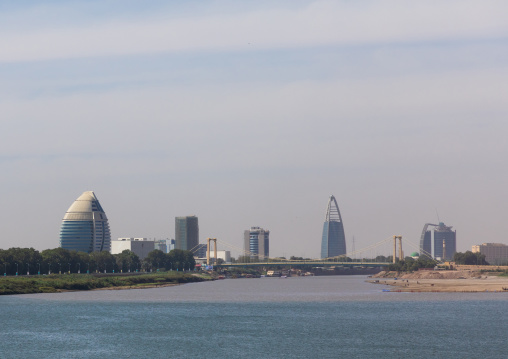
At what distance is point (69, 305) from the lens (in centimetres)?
14600

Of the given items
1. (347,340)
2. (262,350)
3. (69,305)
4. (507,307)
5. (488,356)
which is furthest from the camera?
(69,305)

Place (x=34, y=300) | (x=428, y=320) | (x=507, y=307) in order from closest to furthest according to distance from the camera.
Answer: (x=428, y=320) → (x=507, y=307) → (x=34, y=300)

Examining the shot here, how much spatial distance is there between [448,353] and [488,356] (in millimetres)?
4054

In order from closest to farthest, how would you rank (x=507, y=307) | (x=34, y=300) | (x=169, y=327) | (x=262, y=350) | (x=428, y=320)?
(x=262, y=350) → (x=169, y=327) → (x=428, y=320) → (x=507, y=307) → (x=34, y=300)

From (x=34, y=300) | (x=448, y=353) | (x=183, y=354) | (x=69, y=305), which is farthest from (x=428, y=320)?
(x=34, y=300)

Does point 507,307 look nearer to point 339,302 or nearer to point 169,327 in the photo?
point 339,302

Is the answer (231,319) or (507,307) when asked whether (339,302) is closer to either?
(507,307)

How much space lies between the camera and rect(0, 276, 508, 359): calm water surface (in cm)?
8456

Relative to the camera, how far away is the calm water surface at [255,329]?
84562 millimetres

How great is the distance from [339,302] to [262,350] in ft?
233

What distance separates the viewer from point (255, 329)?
104 m

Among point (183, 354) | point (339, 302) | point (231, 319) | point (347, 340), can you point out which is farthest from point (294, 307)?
point (183, 354)

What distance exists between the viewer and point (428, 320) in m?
114

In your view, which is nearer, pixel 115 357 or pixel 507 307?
pixel 115 357
